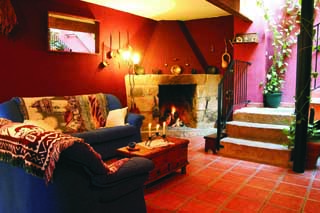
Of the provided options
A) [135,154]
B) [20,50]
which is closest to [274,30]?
[135,154]

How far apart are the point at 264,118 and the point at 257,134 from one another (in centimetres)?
34

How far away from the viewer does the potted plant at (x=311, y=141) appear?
11.8ft

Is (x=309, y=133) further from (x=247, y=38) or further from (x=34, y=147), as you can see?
(x=34, y=147)

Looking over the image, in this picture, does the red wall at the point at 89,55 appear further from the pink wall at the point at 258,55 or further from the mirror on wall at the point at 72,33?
the pink wall at the point at 258,55

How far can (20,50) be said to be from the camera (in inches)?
155

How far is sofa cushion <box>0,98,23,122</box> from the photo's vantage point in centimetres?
344

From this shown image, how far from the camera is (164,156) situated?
3.14 m

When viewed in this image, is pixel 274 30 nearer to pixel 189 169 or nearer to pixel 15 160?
pixel 189 169

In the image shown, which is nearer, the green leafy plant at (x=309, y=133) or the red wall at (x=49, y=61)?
the green leafy plant at (x=309, y=133)

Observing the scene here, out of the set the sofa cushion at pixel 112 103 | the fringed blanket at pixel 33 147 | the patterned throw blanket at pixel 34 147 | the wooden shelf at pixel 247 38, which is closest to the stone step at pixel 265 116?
the wooden shelf at pixel 247 38

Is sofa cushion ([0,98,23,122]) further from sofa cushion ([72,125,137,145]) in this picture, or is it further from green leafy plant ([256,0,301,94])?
green leafy plant ([256,0,301,94])

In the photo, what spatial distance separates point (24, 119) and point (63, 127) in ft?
1.80

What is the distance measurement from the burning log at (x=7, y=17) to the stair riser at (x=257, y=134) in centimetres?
360

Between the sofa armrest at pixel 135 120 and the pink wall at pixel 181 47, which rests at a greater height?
the pink wall at pixel 181 47
